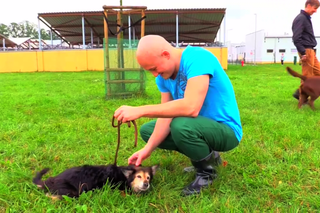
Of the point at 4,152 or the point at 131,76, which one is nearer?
the point at 4,152

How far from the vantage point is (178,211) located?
2184 millimetres

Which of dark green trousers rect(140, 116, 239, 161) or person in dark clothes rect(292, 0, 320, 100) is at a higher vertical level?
person in dark clothes rect(292, 0, 320, 100)

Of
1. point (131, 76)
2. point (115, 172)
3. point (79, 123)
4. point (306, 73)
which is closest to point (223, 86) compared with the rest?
point (115, 172)

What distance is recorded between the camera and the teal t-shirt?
2162 millimetres

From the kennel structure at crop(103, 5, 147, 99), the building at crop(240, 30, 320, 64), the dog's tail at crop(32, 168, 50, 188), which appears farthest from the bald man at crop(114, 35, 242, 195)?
the building at crop(240, 30, 320, 64)

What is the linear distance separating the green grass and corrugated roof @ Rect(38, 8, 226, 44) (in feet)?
52.0

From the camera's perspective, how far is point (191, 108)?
2121 mm

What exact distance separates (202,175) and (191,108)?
706 mm

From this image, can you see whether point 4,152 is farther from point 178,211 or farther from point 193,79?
point 193,79

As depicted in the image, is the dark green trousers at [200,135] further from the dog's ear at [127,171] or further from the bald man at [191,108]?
the dog's ear at [127,171]

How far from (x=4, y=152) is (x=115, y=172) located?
5.56 ft

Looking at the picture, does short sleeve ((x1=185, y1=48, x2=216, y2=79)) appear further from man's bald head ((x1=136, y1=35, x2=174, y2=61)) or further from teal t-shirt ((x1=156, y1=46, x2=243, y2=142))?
man's bald head ((x1=136, y1=35, x2=174, y2=61))

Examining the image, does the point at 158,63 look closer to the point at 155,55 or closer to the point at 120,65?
the point at 155,55

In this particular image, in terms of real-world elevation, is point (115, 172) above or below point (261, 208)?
above
